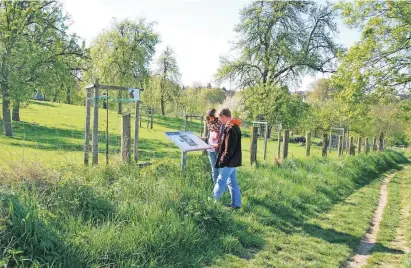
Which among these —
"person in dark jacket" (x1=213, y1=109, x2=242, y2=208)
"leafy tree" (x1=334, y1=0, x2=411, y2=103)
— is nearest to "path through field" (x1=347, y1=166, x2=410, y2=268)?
"person in dark jacket" (x1=213, y1=109, x2=242, y2=208)

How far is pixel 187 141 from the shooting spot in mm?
8078

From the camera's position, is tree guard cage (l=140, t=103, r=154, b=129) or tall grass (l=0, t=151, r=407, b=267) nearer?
tall grass (l=0, t=151, r=407, b=267)

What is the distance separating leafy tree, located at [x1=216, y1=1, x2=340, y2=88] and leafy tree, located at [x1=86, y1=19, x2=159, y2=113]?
1315cm

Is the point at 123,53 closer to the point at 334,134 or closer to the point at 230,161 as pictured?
the point at 334,134

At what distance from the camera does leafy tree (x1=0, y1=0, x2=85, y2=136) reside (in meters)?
20.2

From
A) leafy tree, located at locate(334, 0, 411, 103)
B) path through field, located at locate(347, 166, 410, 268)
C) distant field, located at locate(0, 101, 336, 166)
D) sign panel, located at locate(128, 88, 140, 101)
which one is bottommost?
path through field, located at locate(347, 166, 410, 268)

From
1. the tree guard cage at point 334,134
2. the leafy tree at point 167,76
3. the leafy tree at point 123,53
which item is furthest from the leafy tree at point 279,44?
the leafy tree at point 167,76

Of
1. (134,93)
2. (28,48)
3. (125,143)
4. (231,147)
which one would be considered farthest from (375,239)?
(28,48)

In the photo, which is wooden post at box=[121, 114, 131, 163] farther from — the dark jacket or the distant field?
the dark jacket

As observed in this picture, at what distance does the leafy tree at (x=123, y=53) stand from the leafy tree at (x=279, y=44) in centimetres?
1315

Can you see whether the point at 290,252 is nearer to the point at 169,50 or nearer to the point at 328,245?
the point at 328,245

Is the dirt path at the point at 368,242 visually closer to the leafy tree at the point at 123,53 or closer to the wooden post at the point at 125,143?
the wooden post at the point at 125,143

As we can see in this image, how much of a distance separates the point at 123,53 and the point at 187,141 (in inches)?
1478

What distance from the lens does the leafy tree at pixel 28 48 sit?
20.2 m
